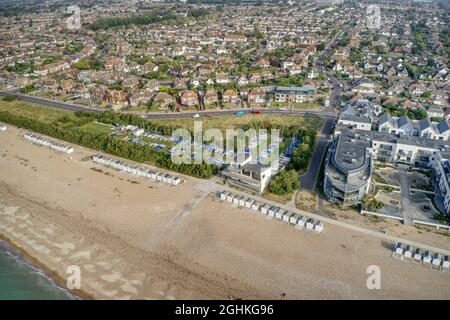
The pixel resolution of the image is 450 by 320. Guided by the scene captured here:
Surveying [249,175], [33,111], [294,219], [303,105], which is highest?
[303,105]

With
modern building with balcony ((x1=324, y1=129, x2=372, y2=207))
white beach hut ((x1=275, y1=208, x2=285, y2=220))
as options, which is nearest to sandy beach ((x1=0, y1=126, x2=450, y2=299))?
white beach hut ((x1=275, y1=208, x2=285, y2=220))

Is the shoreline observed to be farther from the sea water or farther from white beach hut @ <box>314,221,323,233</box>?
white beach hut @ <box>314,221,323,233</box>

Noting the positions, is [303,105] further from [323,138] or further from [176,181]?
[176,181]

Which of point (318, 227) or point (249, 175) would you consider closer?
point (318, 227)

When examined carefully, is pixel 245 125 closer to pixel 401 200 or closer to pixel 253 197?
pixel 253 197

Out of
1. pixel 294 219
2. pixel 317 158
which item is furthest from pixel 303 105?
pixel 294 219
